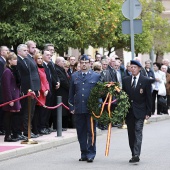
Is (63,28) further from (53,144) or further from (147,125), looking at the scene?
(53,144)

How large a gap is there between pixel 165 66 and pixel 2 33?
6373 millimetres

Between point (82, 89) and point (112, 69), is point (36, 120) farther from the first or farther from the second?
point (82, 89)

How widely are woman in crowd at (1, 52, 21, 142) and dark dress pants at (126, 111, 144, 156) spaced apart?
3.44m

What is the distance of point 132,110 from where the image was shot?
47.7 ft

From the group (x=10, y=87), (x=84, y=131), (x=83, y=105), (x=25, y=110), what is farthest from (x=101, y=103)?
(x=25, y=110)

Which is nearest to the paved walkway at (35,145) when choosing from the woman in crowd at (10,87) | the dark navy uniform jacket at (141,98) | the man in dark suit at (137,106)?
the woman in crowd at (10,87)

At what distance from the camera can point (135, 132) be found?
14.5 metres

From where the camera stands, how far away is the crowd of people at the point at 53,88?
14.6 meters

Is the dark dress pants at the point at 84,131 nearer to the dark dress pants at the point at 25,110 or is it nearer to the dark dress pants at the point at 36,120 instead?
the dark dress pants at the point at 25,110

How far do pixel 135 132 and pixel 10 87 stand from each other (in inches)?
150

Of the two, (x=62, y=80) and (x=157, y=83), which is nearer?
(x=62, y=80)

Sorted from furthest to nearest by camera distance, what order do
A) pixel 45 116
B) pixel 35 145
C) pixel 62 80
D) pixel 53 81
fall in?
pixel 62 80 → pixel 53 81 → pixel 45 116 → pixel 35 145

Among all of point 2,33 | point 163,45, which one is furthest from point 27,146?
point 163,45

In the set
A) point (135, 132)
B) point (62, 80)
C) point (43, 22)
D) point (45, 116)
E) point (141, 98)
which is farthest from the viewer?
point (43, 22)
